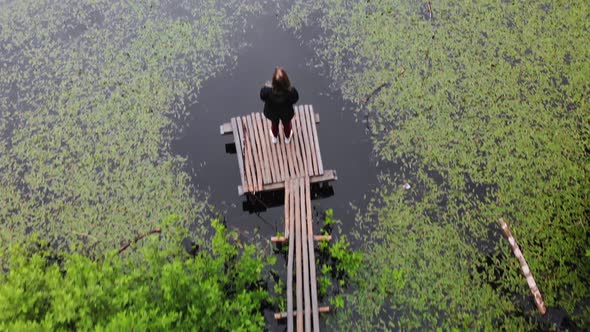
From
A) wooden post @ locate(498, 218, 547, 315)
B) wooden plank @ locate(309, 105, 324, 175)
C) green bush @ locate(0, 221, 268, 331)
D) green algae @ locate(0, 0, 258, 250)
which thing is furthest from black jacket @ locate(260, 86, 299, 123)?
wooden post @ locate(498, 218, 547, 315)

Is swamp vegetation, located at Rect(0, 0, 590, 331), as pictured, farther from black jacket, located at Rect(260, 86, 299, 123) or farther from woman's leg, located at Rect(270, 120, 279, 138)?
black jacket, located at Rect(260, 86, 299, 123)

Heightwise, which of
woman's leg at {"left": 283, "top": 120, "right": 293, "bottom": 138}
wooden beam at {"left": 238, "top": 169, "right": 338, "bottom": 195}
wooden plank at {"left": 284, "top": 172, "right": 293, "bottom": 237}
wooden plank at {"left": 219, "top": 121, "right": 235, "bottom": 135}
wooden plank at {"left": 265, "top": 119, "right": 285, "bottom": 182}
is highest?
wooden plank at {"left": 219, "top": 121, "right": 235, "bottom": 135}

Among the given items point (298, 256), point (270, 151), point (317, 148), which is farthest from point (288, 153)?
point (298, 256)

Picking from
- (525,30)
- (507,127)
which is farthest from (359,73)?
(525,30)

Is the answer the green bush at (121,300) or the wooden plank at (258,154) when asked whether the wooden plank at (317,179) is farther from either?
the green bush at (121,300)

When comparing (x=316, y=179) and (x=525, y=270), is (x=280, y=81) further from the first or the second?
(x=525, y=270)

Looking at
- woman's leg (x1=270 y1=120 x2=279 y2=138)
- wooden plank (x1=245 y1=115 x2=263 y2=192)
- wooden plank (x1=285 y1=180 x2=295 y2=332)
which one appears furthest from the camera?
wooden plank (x1=245 y1=115 x2=263 y2=192)

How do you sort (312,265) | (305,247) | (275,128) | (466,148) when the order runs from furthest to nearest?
(466,148) → (275,128) → (305,247) → (312,265)
